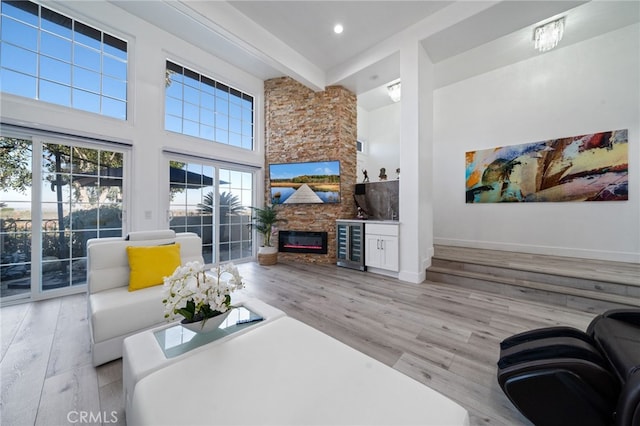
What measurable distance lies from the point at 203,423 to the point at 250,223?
15.2 feet

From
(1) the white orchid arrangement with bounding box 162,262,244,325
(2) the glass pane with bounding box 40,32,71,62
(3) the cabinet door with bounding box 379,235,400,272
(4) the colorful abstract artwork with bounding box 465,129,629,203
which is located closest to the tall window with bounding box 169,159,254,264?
(2) the glass pane with bounding box 40,32,71,62

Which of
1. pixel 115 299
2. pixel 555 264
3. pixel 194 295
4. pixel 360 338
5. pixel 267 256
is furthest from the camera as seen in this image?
pixel 267 256

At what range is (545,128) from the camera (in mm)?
4078

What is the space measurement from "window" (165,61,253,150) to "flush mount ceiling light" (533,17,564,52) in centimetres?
530

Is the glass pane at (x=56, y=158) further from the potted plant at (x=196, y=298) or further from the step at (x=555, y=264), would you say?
the step at (x=555, y=264)

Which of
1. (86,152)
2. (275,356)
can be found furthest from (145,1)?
(275,356)

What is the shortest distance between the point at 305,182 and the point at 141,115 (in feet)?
9.90

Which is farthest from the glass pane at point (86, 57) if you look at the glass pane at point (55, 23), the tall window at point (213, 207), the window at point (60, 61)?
the tall window at point (213, 207)

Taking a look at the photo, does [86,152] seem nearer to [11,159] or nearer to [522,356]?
[11,159]

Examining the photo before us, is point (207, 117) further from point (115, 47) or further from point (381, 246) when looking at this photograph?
point (381, 246)

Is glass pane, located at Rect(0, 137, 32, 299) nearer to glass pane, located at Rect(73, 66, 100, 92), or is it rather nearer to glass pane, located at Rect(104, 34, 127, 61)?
glass pane, located at Rect(73, 66, 100, 92)

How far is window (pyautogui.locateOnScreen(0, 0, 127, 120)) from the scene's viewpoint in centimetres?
273

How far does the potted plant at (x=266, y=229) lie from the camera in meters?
4.71

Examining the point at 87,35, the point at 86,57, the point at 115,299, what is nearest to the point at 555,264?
the point at 115,299
